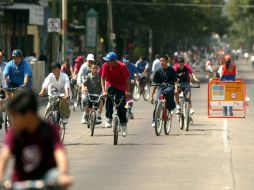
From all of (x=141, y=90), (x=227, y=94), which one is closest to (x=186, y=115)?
(x=227, y=94)

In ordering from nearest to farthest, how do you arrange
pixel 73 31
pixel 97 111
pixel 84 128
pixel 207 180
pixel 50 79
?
1. pixel 207 180
2. pixel 50 79
3. pixel 97 111
4. pixel 84 128
5. pixel 73 31

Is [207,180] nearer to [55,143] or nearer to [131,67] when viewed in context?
[55,143]

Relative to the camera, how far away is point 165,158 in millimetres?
15852

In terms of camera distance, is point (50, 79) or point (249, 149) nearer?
point (249, 149)

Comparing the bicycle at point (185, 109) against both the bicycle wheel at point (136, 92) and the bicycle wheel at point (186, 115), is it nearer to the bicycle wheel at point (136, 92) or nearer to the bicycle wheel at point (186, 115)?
the bicycle wheel at point (186, 115)

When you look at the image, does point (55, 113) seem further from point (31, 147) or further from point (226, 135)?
point (31, 147)

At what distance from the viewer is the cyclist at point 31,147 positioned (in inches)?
270

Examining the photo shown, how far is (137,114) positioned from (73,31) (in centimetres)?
4932

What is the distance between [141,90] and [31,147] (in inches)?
1240

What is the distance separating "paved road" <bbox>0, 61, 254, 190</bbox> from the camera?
1278 cm

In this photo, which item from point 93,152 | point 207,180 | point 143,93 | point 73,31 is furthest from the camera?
point 73,31

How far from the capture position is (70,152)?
669 inches

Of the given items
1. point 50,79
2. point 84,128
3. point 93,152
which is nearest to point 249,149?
point 93,152

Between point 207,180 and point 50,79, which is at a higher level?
point 50,79
